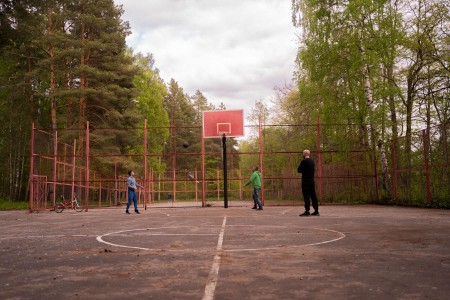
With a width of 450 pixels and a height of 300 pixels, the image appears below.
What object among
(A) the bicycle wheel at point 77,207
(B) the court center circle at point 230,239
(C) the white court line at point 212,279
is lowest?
(B) the court center circle at point 230,239

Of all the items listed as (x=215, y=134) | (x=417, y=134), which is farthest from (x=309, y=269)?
(x=215, y=134)

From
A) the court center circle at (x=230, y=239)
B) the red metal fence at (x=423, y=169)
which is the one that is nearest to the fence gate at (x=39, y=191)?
the court center circle at (x=230, y=239)

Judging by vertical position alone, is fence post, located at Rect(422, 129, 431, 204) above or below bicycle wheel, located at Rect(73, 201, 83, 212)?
above

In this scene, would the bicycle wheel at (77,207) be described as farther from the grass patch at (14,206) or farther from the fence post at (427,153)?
the fence post at (427,153)

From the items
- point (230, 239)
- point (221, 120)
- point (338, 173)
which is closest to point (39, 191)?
point (221, 120)

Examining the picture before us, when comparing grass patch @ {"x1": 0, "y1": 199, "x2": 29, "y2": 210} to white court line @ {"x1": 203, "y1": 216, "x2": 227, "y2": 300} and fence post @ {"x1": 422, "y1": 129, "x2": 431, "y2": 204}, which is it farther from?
white court line @ {"x1": 203, "y1": 216, "x2": 227, "y2": 300}

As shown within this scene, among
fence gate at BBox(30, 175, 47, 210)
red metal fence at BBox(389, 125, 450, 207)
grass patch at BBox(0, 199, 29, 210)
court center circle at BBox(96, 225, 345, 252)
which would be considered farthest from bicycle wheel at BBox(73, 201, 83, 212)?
red metal fence at BBox(389, 125, 450, 207)

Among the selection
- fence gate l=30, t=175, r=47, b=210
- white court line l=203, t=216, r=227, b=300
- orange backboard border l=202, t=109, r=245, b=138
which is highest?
orange backboard border l=202, t=109, r=245, b=138

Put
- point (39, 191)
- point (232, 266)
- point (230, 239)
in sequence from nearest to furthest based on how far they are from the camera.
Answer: point (232, 266), point (230, 239), point (39, 191)

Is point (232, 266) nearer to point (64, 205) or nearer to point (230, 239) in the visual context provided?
point (230, 239)

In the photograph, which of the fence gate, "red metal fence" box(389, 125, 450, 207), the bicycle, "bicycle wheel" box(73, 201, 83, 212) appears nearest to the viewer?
"red metal fence" box(389, 125, 450, 207)

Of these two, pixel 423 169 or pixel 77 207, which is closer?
pixel 423 169

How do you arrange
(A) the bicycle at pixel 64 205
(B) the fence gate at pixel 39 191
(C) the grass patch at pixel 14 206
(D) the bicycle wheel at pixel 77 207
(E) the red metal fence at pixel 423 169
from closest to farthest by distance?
(E) the red metal fence at pixel 423 169
(B) the fence gate at pixel 39 191
(A) the bicycle at pixel 64 205
(D) the bicycle wheel at pixel 77 207
(C) the grass patch at pixel 14 206

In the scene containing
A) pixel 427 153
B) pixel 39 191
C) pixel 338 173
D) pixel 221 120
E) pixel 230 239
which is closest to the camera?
pixel 230 239
